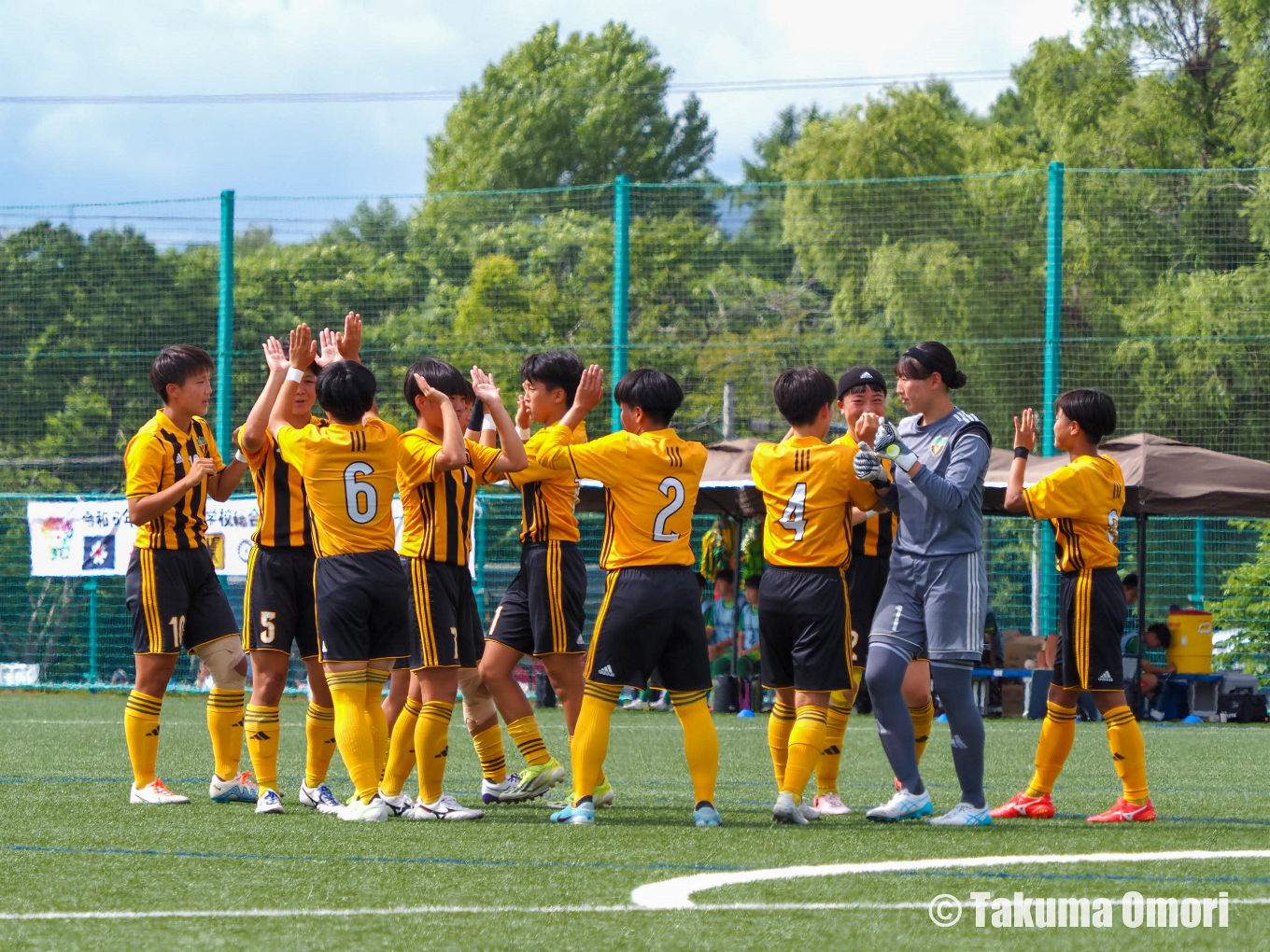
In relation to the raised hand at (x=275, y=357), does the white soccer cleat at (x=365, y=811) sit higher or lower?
lower

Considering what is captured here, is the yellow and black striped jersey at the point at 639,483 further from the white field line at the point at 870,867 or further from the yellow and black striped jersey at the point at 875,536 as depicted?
the white field line at the point at 870,867

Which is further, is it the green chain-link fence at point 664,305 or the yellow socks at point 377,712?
the green chain-link fence at point 664,305

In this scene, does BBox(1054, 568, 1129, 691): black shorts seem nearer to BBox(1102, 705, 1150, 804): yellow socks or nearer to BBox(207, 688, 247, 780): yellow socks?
BBox(1102, 705, 1150, 804): yellow socks

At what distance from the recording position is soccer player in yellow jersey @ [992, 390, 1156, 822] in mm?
6055

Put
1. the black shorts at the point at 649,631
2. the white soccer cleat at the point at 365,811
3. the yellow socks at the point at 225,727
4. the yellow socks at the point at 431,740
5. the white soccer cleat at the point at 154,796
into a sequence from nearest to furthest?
the black shorts at the point at 649,631 → the white soccer cleat at the point at 365,811 → the yellow socks at the point at 431,740 → the white soccer cleat at the point at 154,796 → the yellow socks at the point at 225,727

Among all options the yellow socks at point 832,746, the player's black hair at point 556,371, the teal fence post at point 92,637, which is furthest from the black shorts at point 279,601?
the teal fence post at point 92,637

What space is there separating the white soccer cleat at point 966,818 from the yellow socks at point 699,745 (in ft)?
2.83

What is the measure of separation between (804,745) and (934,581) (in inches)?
31.0

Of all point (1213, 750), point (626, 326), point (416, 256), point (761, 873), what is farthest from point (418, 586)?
point (416, 256)

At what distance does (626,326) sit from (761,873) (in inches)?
484

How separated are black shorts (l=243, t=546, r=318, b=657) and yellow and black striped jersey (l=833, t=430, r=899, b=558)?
2335 millimetres

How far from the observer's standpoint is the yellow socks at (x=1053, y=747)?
6184 millimetres

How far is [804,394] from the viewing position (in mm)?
5953

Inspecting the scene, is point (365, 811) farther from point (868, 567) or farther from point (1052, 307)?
point (1052, 307)
